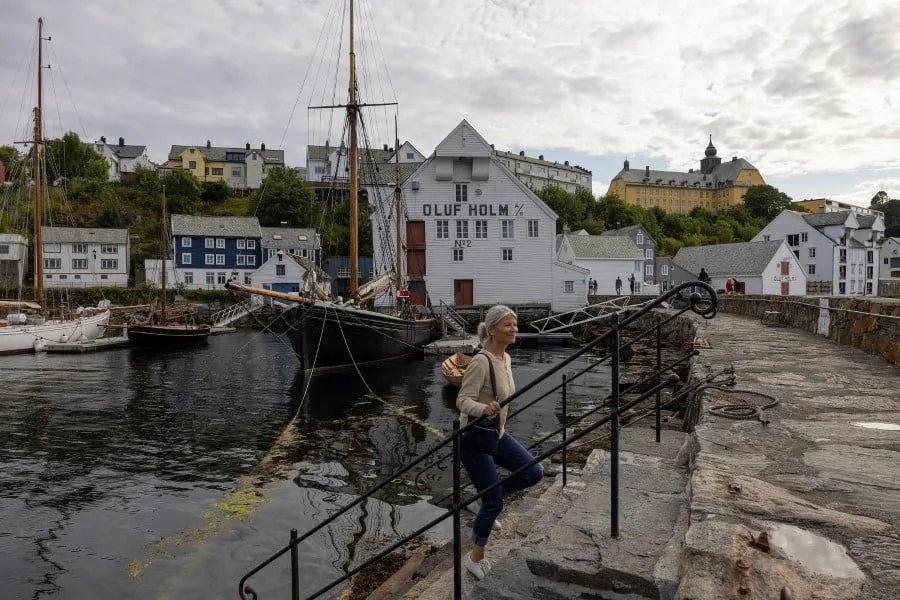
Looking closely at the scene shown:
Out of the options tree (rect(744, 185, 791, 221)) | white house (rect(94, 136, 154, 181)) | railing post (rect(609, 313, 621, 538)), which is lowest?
railing post (rect(609, 313, 621, 538))

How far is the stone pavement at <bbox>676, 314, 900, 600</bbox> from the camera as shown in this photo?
9.34 feet

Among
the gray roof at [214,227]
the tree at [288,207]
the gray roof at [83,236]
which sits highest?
the tree at [288,207]

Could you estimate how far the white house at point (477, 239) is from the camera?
42.6 meters

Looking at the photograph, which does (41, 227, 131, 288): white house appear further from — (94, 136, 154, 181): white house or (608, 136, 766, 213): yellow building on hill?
(608, 136, 766, 213): yellow building on hill

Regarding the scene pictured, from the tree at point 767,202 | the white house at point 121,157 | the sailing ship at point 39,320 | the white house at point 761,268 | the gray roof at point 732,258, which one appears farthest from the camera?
the tree at point 767,202

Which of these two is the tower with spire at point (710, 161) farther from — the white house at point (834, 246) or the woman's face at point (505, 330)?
the woman's face at point (505, 330)

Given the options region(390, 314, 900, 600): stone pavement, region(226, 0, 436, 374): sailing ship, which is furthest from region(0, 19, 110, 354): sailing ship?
region(390, 314, 900, 600): stone pavement

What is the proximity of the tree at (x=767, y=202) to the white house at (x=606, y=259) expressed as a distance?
66685 millimetres

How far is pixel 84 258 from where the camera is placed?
218 ft

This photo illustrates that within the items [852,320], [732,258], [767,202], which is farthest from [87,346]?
[767,202]

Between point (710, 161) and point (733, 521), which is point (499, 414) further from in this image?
point (710, 161)

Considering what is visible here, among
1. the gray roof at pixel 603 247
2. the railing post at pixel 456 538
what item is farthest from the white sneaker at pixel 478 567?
the gray roof at pixel 603 247

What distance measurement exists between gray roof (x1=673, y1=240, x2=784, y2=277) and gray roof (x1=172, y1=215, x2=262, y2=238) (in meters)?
50.5

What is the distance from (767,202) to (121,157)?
122308 millimetres
